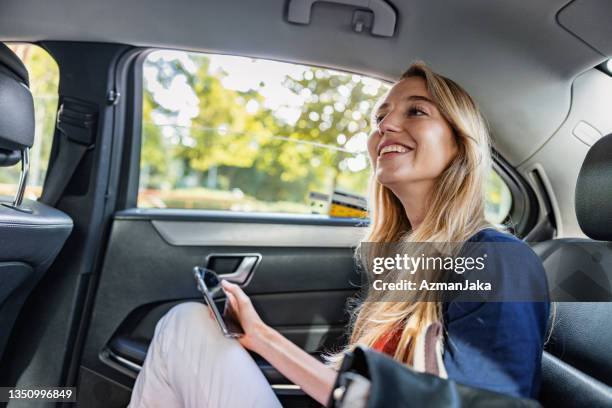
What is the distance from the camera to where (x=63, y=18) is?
1.86 metres

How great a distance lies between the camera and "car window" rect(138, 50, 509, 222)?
2.33 metres

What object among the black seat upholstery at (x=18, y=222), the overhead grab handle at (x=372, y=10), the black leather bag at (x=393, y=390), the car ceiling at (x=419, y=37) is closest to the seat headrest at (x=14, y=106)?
the black seat upholstery at (x=18, y=222)

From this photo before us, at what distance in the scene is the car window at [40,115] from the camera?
6.45 feet

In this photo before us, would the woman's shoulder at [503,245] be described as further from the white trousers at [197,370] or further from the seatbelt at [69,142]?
the seatbelt at [69,142]

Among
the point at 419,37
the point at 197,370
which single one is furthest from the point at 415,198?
the point at 197,370

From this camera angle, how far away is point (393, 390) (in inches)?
29.9

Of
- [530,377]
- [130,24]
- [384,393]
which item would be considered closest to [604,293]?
[530,377]

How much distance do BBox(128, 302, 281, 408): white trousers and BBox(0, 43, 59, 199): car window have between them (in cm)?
81

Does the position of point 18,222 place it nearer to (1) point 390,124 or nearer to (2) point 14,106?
(2) point 14,106

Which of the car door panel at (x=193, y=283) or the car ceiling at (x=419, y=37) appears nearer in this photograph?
the car ceiling at (x=419, y=37)

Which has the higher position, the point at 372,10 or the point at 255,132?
the point at 372,10

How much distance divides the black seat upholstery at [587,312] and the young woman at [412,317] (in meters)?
0.29

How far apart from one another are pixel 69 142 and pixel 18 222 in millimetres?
673

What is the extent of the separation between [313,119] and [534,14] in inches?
46.1
